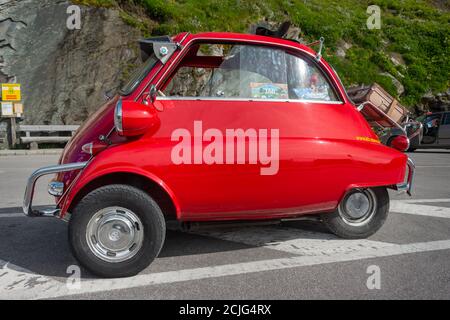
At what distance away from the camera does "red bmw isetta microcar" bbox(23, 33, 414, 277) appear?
9.33 ft

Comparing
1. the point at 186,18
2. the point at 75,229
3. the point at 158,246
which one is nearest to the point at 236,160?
the point at 158,246

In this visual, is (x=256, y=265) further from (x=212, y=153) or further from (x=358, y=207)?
(x=358, y=207)

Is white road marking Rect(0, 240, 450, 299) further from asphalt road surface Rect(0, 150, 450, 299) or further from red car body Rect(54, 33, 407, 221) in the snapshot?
red car body Rect(54, 33, 407, 221)

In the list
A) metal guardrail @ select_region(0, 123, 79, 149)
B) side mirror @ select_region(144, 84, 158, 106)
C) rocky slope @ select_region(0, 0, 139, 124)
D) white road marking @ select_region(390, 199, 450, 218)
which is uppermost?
rocky slope @ select_region(0, 0, 139, 124)

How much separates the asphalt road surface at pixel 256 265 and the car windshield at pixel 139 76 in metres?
1.43

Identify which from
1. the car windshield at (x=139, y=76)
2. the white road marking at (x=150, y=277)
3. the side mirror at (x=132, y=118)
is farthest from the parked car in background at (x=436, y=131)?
the side mirror at (x=132, y=118)

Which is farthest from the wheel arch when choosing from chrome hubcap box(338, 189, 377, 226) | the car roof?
chrome hubcap box(338, 189, 377, 226)

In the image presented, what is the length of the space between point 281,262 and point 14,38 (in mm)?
18781

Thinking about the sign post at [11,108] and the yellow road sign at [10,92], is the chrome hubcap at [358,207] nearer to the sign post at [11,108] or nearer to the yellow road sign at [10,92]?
the sign post at [11,108]

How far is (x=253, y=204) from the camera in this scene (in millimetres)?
3119

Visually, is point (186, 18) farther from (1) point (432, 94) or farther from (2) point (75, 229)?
(2) point (75, 229)

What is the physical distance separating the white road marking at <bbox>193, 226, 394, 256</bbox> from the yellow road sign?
14.5m

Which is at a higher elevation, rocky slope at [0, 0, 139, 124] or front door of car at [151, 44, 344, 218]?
rocky slope at [0, 0, 139, 124]

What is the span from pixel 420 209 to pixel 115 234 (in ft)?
12.8
